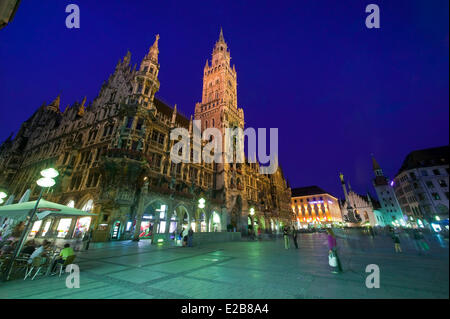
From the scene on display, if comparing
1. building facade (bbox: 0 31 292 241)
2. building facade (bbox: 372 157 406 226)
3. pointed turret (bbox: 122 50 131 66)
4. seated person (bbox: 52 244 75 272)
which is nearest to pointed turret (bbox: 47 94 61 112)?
building facade (bbox: 0 31 292 241)

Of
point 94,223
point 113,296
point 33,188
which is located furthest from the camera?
point 33,188

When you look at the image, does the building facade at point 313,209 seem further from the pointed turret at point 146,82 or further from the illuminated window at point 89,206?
the illuminated window at point 89,206

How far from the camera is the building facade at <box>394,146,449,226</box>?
8.84 ft

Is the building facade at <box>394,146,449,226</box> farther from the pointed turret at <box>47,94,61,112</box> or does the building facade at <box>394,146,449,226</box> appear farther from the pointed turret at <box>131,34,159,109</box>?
the pointed turret at <box>47,94,61,112</box>

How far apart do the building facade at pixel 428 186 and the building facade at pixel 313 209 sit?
85927mm

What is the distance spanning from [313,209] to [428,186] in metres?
94.6

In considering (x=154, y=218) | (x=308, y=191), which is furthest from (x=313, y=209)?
(x=154, y=218)

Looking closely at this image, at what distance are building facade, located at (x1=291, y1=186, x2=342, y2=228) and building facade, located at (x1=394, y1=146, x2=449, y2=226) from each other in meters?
85.9

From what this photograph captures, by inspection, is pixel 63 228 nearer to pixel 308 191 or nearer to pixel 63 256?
pixel 63 256

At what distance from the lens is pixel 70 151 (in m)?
28.1

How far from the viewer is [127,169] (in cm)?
2195
